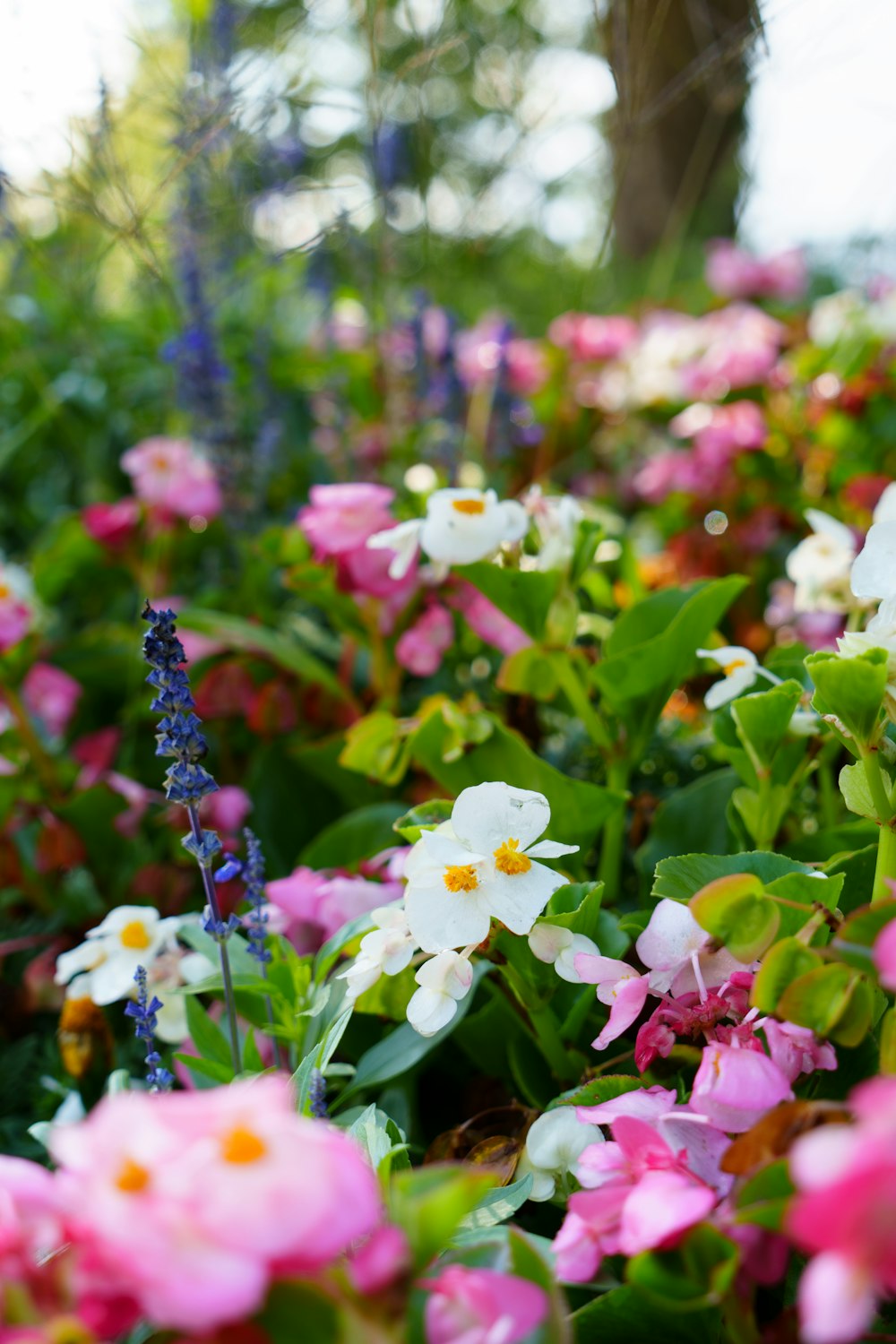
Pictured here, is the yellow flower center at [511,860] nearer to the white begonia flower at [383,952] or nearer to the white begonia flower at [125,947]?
the white begonia flower at [383,952]

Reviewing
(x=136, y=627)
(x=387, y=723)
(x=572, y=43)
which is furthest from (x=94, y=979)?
(x=572, y=43)

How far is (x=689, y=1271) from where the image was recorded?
0.36 m

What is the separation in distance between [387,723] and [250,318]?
1.30 meters

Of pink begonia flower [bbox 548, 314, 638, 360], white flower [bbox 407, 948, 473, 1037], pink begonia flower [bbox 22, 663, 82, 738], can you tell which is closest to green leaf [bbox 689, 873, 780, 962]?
white flower [bbox 407, 948, 473, 1037]

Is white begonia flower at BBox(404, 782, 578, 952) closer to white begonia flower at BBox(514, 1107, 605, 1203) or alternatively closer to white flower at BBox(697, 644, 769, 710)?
white begonia flower at BBox(514, 1107, 605, 1203)

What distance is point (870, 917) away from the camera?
364 mm

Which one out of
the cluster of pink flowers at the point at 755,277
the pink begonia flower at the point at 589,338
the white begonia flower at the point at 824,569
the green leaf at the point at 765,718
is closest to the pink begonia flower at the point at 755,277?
the cluster of pink flowers at the point at 755,277

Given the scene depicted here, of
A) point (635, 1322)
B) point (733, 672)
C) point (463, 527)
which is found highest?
point (463, 527)

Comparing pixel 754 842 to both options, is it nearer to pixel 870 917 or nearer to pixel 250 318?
pixel 870 917

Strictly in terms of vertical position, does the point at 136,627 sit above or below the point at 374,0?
below

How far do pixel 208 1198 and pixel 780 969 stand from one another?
227 millimetres

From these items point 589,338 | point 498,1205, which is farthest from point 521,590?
point 589,338

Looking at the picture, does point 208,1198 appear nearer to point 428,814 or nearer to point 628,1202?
point 628,1202

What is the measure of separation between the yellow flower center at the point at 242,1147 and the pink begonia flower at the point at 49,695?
0.82 metres
